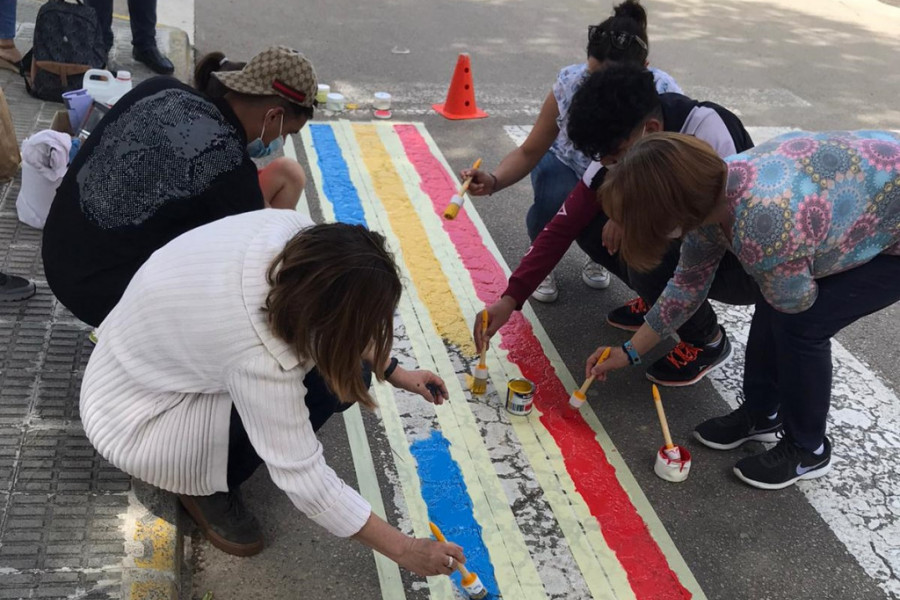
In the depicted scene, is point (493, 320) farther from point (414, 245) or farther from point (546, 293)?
point (414, 245)

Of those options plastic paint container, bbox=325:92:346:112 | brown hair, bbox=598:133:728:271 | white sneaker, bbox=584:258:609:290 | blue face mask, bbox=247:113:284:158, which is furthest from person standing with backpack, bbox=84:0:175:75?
brown hair, bbox=598:133:728:271

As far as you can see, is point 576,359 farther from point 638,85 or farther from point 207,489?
point 207,489

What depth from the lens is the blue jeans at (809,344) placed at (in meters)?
2.50

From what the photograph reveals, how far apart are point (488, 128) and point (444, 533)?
3493 millimetres

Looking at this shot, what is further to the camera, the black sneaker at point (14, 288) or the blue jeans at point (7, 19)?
the blue jeans at point (7, 19)

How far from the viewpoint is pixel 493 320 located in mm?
2998

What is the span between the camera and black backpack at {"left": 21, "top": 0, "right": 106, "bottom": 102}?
4645 mm

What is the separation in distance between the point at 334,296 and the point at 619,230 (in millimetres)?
1090

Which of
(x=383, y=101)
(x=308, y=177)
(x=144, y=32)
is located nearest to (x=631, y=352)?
(x=308, y=177)

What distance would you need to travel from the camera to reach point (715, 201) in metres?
2.32

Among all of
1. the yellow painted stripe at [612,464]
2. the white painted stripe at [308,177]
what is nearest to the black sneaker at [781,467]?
the yellow painted stripe at [612,464]

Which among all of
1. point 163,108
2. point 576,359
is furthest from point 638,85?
point 163,108

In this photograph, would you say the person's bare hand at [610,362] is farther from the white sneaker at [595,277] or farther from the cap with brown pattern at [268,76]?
the cap with brown pattern at [268,76]

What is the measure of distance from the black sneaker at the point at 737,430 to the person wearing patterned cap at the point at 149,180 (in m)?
1.76
